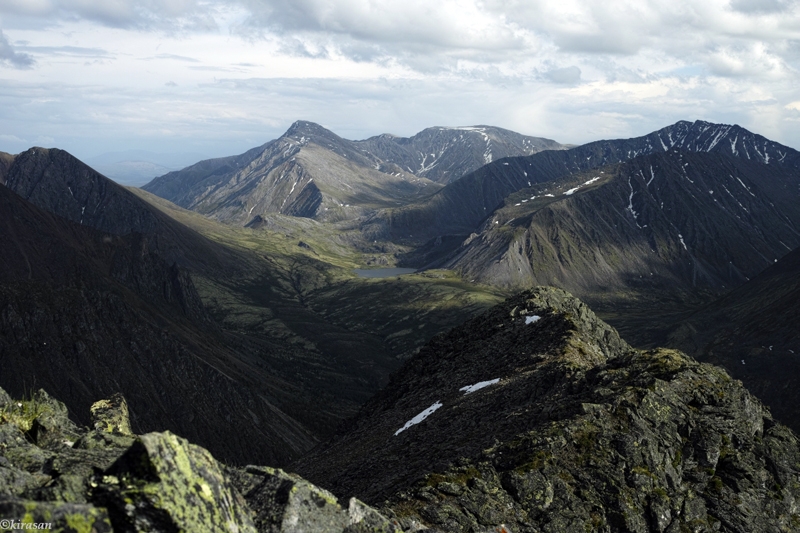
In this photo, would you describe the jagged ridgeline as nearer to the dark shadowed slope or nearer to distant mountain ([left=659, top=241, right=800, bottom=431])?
the dark shadowed slope

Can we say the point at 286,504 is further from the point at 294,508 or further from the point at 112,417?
the point at 112,417

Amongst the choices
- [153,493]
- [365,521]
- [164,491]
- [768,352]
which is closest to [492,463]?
[365,521]

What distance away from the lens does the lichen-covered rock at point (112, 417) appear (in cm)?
2906

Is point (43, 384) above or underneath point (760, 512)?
underneath

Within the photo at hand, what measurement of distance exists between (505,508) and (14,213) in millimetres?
165084

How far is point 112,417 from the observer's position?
3091cm

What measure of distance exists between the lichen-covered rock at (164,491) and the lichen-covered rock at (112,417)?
580 inches

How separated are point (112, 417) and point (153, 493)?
1907 cm

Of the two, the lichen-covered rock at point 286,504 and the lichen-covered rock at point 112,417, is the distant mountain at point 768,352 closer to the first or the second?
the lichen-covered rock at point 112,417

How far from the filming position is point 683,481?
34.2m

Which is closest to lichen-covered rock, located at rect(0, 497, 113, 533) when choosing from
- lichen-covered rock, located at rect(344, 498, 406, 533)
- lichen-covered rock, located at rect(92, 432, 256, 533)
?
lichen-covered rock, located at rect(92, 432, 256, 533)

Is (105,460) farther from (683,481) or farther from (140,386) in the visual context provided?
(140,386)

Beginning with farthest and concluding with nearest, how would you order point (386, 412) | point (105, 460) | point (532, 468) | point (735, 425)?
point (386, 412) → point (735, 425) → point (532, 468) → point (105, 460)

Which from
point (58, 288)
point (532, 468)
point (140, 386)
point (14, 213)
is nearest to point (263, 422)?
point (140, 386)
